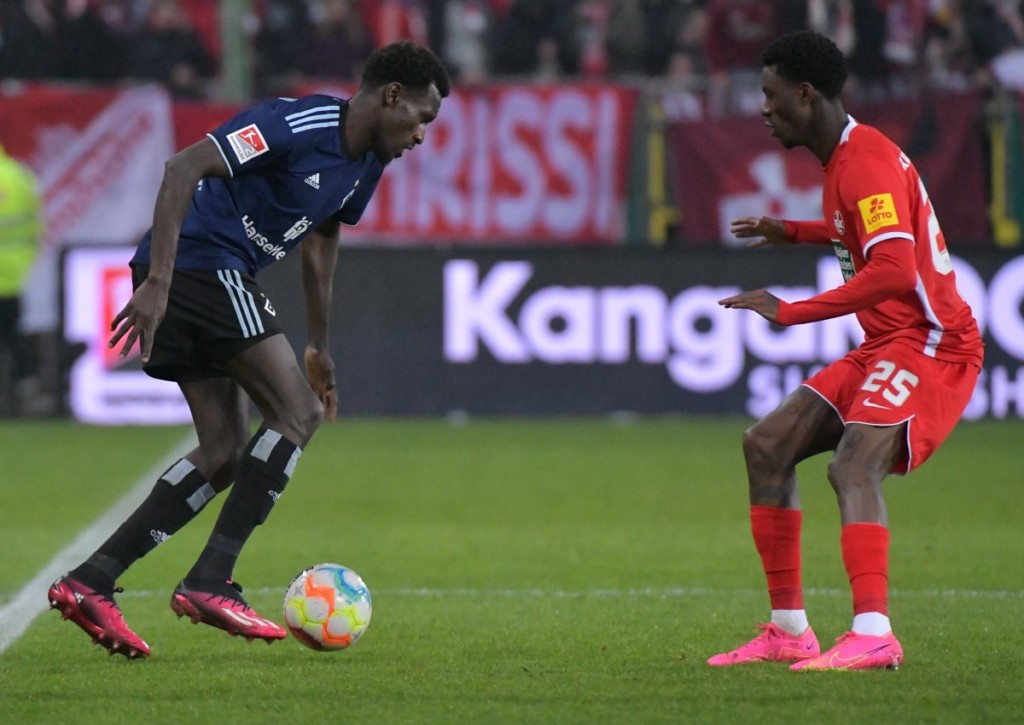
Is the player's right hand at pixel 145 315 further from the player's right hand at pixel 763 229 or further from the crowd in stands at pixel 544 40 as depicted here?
the crowd in stands at pixel 544 40

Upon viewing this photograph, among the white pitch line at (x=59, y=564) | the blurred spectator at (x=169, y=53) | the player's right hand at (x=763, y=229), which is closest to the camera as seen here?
the player's right hand at (x=763, y=229)

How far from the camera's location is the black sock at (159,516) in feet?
18.3

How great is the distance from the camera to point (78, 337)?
13.5 metres

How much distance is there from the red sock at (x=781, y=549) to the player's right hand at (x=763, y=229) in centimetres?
101

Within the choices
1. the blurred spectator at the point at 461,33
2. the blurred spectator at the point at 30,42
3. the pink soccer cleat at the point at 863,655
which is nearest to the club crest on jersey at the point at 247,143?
the pink soccer cleat at the point at 863,655

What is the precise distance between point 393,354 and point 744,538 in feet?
18.4

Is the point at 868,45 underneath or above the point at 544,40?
underneath

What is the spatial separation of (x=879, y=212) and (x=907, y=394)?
0.55 metres

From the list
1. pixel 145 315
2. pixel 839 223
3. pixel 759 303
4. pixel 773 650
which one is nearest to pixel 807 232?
pixel 839 223

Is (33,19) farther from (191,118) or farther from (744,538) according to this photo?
(744,538)

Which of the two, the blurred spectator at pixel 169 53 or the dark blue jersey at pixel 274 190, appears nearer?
the dark blue jersey at pixel 274 190

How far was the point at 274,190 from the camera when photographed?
220 inches

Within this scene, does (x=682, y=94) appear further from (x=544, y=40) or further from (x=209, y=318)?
(x=209, y=318)

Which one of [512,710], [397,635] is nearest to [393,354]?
[397,635]
